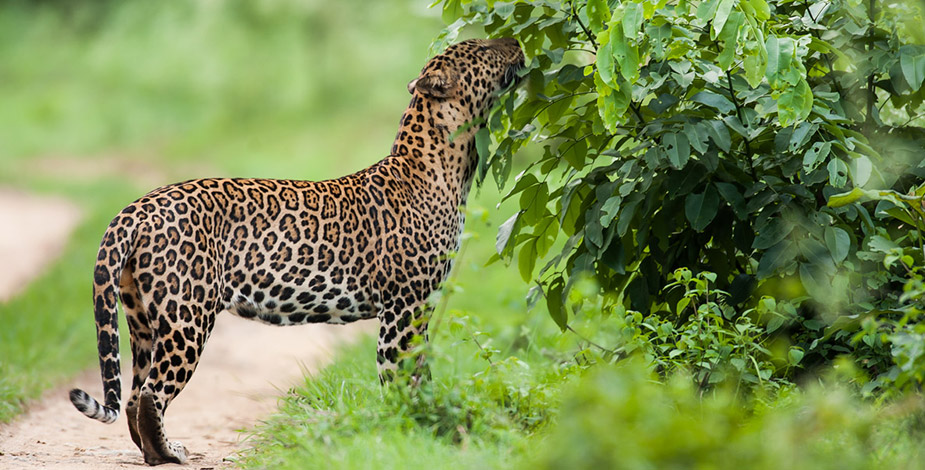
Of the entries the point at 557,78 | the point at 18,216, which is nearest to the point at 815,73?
the point at 557,78

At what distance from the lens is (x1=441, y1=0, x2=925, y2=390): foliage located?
4180 millimetres

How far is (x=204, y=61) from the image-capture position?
2380cm

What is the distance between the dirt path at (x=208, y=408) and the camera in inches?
199

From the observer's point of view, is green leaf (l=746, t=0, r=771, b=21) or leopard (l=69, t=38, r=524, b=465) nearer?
green leaf (l=746, t=0, r=771, b=21)

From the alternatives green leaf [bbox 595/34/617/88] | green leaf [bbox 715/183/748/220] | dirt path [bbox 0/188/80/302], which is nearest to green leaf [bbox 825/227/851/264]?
green leaf [bbox 715/183/748/220]

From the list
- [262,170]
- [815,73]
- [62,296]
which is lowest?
[262,170]

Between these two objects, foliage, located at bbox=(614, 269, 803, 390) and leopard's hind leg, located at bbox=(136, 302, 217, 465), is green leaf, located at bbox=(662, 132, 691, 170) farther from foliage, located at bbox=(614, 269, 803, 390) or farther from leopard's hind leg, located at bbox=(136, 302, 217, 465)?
leopard's hind leg, located at bbox=(136, 302, 217, 465)

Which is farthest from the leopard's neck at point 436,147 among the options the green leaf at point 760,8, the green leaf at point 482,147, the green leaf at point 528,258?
the green leaf at point 760,8

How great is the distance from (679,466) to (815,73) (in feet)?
8.90

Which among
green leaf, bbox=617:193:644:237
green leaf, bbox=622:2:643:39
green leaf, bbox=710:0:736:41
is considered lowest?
green leaf, bbox=617:193:644:237

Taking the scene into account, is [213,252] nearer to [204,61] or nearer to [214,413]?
[214,413]

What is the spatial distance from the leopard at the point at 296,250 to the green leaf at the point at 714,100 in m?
1.14

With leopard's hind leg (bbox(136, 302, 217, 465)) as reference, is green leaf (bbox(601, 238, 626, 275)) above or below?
below

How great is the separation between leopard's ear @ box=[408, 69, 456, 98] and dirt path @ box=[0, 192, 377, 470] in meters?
1.67
